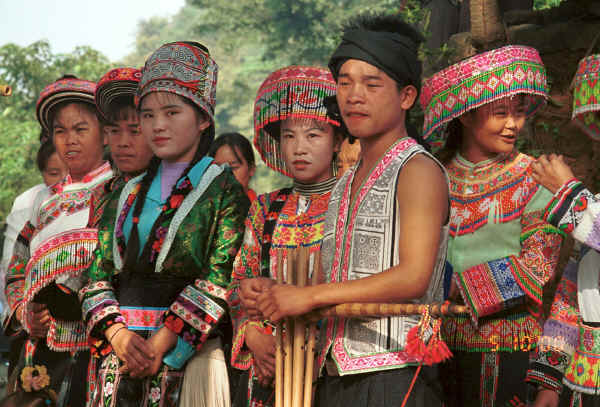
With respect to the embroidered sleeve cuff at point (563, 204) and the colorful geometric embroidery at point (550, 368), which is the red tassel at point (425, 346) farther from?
the colorful geometric embroidery at point (550, 368)

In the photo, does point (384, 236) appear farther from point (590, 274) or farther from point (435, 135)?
point (435, 135)

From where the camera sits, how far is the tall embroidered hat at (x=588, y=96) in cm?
309

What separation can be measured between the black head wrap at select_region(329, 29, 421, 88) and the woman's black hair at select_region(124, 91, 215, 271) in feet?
3.99

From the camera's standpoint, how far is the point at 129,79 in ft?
13.6

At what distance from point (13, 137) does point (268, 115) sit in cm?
1904

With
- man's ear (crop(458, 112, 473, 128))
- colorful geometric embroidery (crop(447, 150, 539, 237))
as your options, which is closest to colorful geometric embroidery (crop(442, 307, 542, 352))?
colorful geometric embroidery (crop(447, 150, 539, 237))

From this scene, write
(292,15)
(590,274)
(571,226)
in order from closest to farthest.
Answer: (571,226), (590,274), (292,15)

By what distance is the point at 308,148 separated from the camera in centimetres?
355

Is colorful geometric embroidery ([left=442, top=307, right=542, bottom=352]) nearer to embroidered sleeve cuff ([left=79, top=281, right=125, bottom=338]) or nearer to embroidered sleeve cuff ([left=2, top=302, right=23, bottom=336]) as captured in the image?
embroidered sleeve cuff ([left=79, top=281, right=125, bottom=338])


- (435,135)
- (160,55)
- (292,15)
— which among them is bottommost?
(435,135)

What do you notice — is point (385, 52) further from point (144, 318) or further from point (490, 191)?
point (144, 318)

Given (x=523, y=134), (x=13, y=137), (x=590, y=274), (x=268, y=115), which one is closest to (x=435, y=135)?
(x=268, y=115)

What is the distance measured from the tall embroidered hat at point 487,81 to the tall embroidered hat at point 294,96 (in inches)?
20.5

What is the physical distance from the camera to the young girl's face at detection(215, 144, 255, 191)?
19.3ft
